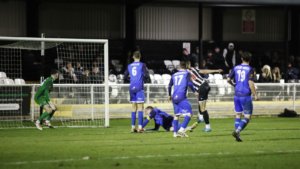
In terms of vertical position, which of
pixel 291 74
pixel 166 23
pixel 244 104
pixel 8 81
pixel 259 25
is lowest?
pixel 244 104

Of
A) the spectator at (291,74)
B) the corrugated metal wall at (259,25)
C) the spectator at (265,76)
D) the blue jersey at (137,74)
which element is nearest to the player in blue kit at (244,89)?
the blue jersey at (137,74)

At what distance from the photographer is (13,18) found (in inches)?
1228

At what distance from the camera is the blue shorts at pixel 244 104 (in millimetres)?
16750

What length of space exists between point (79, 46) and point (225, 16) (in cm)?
1264

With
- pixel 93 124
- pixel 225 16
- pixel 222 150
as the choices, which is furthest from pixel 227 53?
pixel 222 150

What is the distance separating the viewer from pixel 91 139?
17.1m

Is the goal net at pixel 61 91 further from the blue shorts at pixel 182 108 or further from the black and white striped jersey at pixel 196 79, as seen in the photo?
the blue shorts at pixel 182 108

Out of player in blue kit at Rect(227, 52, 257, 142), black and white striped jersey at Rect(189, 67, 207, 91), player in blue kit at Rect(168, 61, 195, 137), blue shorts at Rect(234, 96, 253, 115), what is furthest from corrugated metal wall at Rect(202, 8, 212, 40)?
blue shorts at Rect(234, 96, 253, 115)

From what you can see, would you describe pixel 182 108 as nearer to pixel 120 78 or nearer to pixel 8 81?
pixel 8 81

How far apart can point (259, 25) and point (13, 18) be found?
13.6 meters

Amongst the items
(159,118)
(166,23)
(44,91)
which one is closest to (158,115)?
(159,118)

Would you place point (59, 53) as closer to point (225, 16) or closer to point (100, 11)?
point (100, 11)

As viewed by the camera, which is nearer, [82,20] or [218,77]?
[218,77]

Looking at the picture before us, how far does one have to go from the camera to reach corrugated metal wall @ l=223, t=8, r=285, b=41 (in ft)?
122
